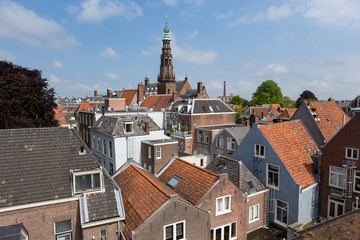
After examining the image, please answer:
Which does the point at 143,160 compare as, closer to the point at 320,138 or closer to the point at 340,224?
the point at 320,138

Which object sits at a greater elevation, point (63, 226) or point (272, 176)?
point (272, 176)

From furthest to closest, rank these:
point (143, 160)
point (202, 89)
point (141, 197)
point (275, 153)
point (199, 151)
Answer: point (202, 89)
point (199, 151)
point (143, 160)
point (275, 153)
point (141, 197)

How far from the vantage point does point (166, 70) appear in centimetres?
7794

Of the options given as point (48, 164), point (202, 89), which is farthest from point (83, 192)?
point (202, 89)

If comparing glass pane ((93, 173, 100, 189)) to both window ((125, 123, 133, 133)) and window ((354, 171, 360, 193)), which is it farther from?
window ((125, 123, 133, 133))

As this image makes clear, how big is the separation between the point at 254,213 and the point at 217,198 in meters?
5.42

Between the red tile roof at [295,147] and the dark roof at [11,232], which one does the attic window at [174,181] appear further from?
the dark roof at [11,232]

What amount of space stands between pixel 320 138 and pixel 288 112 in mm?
14648

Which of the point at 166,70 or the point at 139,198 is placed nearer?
the point at 139,198

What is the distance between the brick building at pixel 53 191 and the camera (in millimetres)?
11562

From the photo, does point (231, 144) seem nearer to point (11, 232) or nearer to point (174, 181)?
point (174, 181)

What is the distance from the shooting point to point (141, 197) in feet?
45.4

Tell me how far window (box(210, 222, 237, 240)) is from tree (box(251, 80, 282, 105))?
73336mm

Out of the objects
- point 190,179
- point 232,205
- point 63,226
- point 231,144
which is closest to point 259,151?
point 232,205
